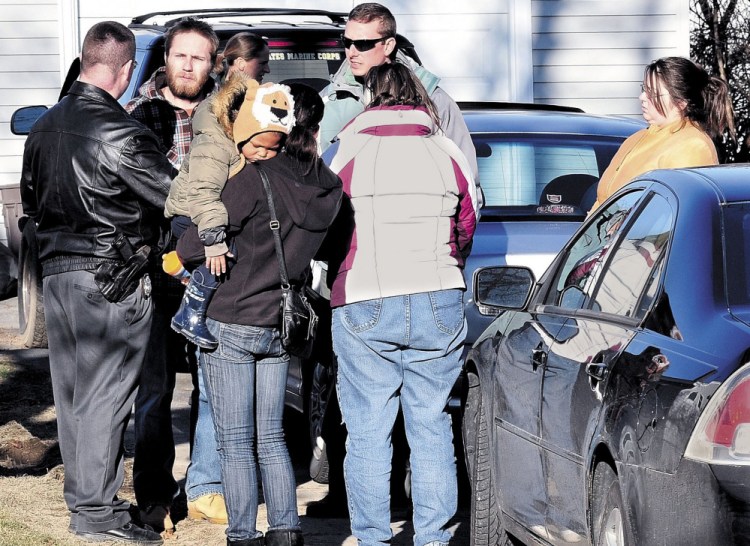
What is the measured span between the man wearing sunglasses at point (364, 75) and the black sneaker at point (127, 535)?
191cm

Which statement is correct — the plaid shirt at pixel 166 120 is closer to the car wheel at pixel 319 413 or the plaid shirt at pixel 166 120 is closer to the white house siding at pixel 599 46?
the car wheel at pixel 319 413

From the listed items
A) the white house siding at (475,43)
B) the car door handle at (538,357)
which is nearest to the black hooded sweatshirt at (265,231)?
the car door handle at (538,357)

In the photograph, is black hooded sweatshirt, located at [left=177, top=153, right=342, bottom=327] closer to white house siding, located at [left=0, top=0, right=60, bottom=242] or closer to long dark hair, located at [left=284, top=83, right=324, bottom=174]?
long dark hair, located at [left=284, top=83, right=324, bottom=174]

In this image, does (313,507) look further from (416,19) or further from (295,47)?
(416,19)

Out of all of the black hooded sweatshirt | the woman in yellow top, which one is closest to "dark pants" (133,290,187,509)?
the black hooded sweatshirt

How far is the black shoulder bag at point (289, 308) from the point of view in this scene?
5.00m

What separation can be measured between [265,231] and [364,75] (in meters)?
1.55

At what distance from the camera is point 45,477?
698 centimetres

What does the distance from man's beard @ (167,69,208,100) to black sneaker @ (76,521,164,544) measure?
6.23 ft

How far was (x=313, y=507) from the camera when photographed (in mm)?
6727

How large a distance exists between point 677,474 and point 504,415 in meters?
1.79

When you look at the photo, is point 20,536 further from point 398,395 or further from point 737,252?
point 737,252

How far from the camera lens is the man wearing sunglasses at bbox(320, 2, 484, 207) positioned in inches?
248

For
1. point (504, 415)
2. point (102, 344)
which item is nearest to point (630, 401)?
point (504, 415)
